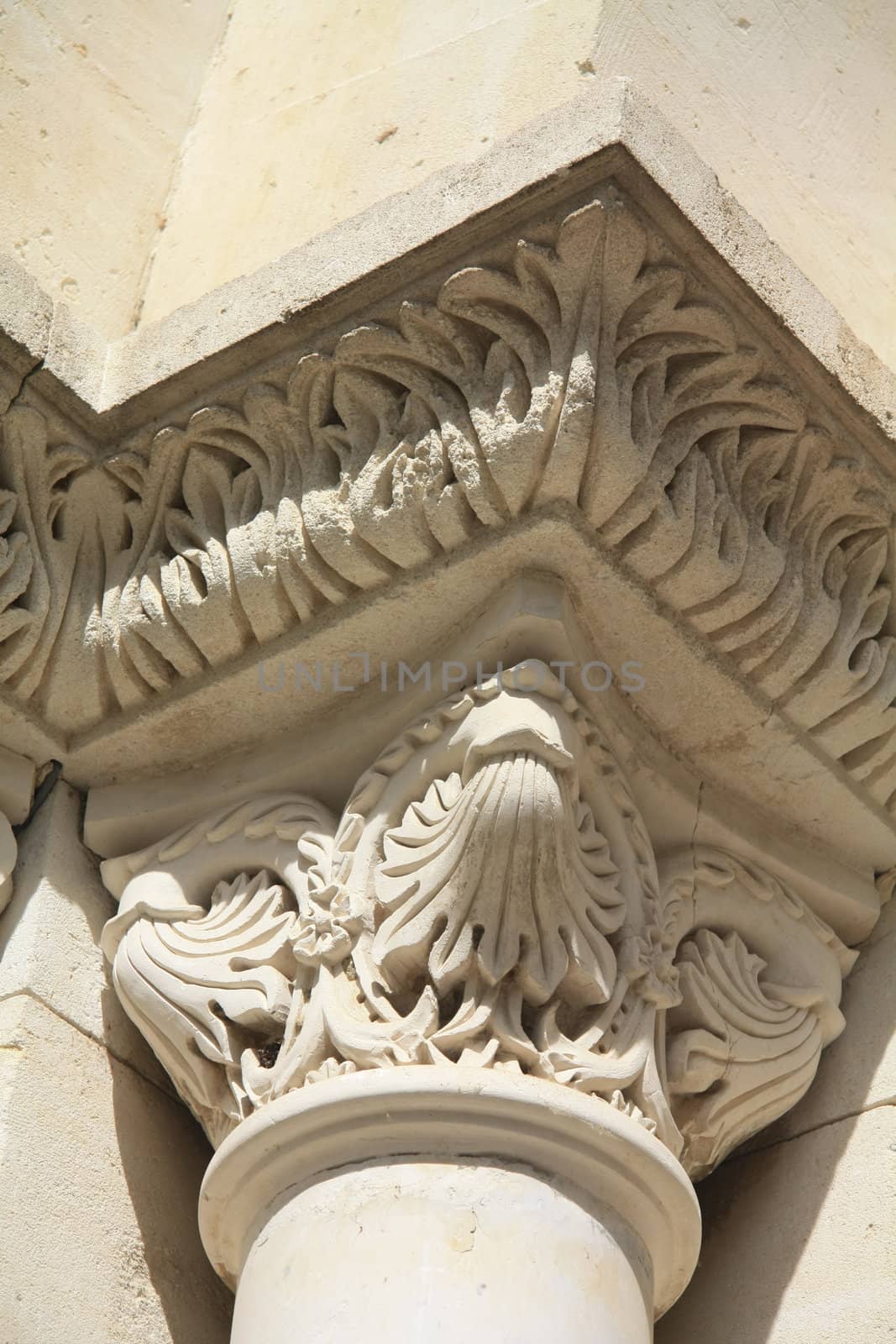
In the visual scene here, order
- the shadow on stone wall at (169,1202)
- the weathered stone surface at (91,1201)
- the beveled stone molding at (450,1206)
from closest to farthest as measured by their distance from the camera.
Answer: the beveled stone molding at (450,1206) < the weathered stone surface at (91,1201) < the shadow on stone wall at (169,1202)

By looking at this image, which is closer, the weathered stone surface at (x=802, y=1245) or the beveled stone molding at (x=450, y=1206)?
the beveled stone molding at (x=450, y=1206)

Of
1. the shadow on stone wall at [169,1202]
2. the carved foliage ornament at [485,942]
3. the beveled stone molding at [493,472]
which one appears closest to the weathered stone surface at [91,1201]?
the shadow on stone wall at [169,1202]

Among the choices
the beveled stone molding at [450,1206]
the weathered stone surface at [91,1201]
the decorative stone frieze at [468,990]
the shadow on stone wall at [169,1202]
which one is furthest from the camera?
the shadow on stone wall at [169,1202]

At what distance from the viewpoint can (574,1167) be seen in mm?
1953

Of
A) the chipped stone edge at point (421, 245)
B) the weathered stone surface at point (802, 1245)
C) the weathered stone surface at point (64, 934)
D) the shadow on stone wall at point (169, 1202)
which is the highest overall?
the chipped stone edge at point (421, 245)

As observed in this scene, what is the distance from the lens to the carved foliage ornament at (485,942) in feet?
6.59

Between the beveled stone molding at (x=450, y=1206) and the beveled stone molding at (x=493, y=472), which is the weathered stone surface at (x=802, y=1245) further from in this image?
the beveled stone molding at (x=493, y=472)

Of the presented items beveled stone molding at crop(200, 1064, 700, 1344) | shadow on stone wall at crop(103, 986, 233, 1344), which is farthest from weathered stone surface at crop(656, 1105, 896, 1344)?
shadow on stone wall at crop(103, 986, 233, 1344)

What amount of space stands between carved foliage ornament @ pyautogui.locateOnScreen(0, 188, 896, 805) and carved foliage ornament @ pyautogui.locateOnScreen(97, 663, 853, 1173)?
21cm

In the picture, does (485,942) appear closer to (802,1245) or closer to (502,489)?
(502,489)

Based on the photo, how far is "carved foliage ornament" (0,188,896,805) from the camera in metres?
2.07

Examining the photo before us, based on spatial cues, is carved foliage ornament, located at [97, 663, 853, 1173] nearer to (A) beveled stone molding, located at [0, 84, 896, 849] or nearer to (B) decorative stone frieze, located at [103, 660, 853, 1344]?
(B) decorative stone frieze, located at [103, 660, 853, 1344]

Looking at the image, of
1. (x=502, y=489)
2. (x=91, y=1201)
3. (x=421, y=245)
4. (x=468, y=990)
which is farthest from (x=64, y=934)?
(x=421, y=245)

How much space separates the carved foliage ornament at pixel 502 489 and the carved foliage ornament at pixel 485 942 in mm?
208
